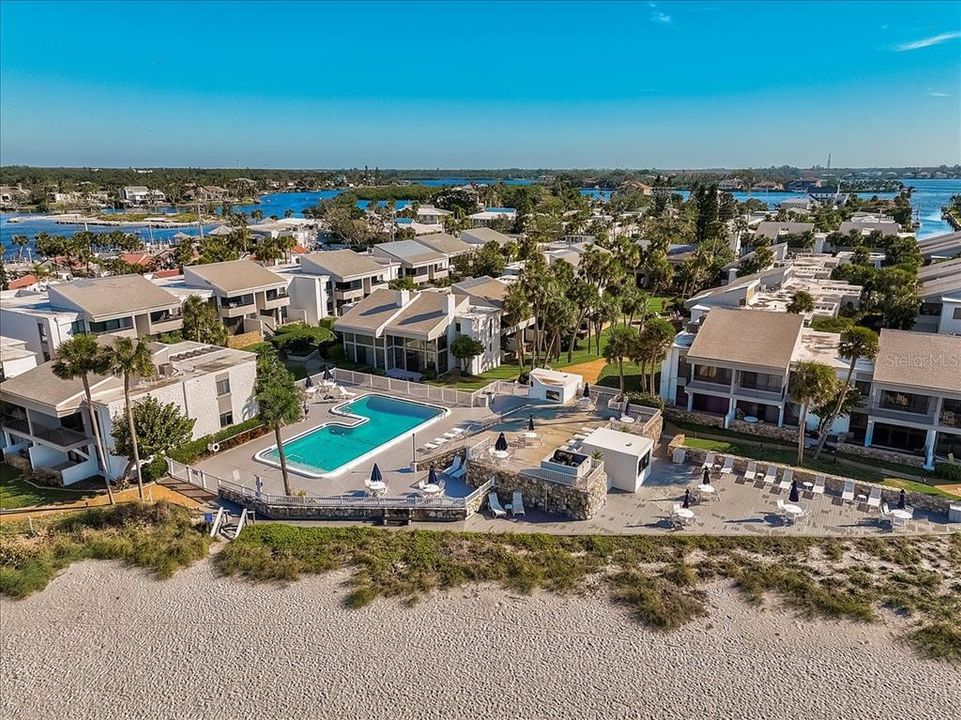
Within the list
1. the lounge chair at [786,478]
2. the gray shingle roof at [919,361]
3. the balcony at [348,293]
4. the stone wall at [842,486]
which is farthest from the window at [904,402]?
the balcony at [348,293]

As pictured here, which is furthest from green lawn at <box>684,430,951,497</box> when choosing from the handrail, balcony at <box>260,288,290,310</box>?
balcony at <box>260,288,290,310</box>

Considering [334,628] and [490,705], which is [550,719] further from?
[334,628]

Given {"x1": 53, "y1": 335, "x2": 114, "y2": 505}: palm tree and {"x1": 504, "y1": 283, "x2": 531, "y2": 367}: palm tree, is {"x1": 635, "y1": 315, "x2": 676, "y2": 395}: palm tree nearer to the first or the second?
{"x1": 504, "y1": 283, "x2": 531, "y2": 367}: palm tree

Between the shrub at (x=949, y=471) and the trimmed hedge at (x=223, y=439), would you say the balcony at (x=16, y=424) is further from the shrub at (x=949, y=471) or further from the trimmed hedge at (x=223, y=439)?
the shrub at (x=949, y=471)

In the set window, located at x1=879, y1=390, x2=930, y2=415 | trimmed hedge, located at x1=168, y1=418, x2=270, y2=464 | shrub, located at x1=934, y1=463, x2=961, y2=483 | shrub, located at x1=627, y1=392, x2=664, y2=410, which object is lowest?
shrub, located at x1=934, y1=463, x2=961, y2=483

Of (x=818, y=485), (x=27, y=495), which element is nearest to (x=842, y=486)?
(x=818, y=485)
